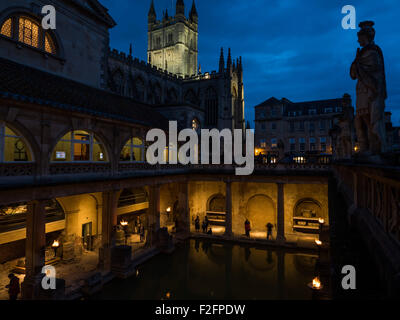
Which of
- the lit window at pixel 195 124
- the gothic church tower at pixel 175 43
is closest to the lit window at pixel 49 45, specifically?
the lit window at pixel 195 124

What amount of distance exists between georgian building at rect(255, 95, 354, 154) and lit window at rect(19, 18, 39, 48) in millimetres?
49340

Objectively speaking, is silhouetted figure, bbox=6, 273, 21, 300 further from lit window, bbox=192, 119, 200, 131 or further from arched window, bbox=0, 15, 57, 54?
lit window, bbox=192, 119, 200, 131

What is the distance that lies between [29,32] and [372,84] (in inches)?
816

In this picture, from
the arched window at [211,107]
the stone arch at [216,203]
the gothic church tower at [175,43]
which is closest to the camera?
the stone arch at [216,203]

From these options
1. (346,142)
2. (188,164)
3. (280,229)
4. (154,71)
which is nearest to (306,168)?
(280,229)

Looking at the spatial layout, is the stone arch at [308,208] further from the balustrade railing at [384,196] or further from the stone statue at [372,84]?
the stone statue at [372,84]

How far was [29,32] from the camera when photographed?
17.4 metres

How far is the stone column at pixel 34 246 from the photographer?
12.8m

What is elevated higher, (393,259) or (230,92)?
(230,92)

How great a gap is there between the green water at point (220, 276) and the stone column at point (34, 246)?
10.9 ft

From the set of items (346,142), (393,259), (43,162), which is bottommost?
(393,259)
